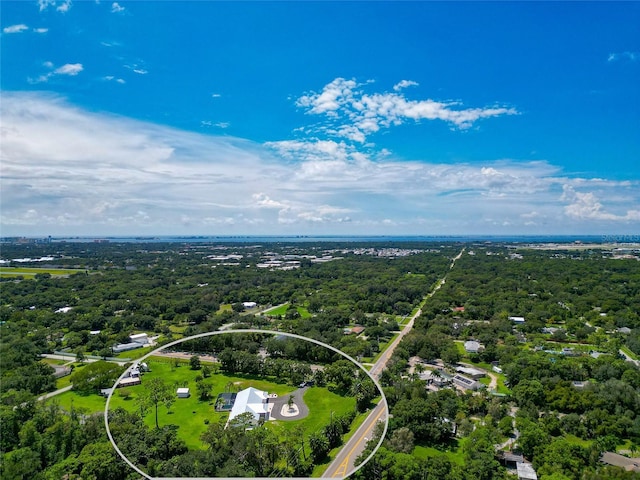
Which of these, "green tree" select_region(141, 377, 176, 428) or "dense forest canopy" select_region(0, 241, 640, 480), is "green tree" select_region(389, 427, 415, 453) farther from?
"green tree" select_region(141, 377, 176, 428)

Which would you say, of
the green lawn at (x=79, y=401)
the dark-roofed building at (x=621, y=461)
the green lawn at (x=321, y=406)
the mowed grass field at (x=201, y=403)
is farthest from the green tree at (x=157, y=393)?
the dark-roofed building at (x=621, y=461)

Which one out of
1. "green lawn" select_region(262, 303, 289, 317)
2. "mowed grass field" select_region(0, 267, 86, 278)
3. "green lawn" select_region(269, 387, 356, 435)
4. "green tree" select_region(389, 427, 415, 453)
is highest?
"green lawn" select_region(269, 387, 356, 435)

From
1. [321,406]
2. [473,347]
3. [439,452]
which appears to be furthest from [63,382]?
[473,347]

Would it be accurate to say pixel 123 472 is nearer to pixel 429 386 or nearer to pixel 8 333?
pixel 429 386

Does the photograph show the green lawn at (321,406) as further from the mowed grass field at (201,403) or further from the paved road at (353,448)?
the paved road at (353,448)

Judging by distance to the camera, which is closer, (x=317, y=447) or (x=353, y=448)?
(x=317, y=447)

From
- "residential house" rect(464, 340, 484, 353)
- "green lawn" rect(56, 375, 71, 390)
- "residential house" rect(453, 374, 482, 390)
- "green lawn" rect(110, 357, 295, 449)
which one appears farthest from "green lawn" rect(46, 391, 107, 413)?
"residential house" rect(464, 340, 484, 353)

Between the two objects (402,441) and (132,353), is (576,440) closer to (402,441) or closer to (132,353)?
(402,441)

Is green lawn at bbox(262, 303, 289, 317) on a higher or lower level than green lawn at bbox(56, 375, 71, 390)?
higher
